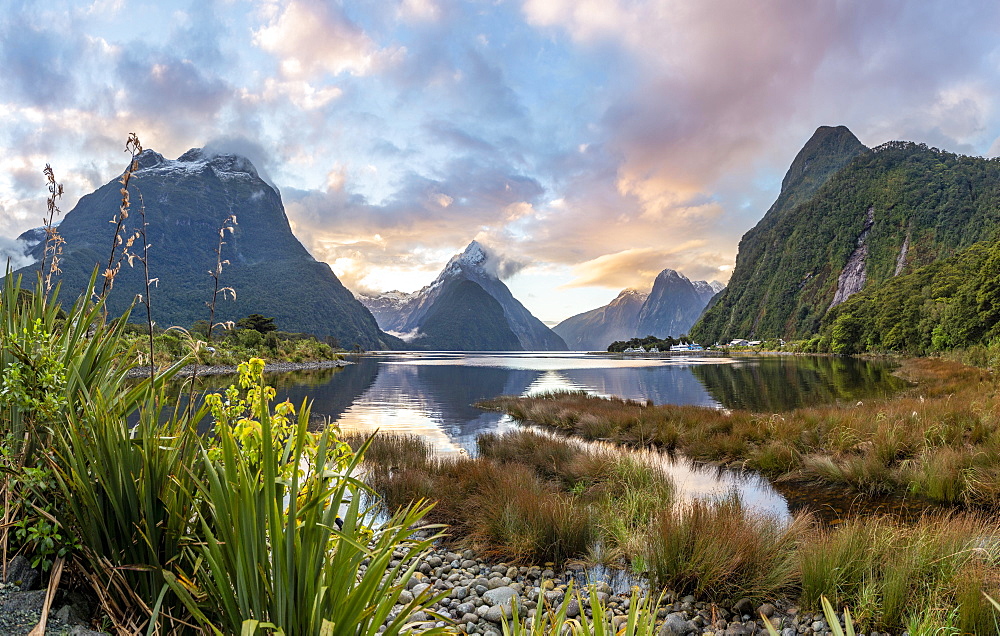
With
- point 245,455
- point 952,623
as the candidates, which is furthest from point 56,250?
point 952,623

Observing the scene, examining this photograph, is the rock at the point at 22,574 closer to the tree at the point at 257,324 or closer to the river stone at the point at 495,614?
the river stone at the point at 495,614

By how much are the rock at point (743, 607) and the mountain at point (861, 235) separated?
119 m

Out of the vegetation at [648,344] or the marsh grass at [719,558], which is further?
the vegetation at [648,344]

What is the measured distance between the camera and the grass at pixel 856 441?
809cm

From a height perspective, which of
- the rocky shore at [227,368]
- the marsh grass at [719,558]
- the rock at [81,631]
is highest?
the rock at [81,631]

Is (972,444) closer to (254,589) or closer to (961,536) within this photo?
(961,536)

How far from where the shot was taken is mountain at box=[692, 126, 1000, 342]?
381 feet

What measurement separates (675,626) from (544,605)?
47.7 inches

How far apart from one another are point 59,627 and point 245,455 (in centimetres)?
104

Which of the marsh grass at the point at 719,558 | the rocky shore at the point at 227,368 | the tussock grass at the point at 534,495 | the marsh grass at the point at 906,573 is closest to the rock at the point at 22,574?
the tussock grass at the point at 534,495

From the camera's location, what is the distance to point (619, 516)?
6.61 metres

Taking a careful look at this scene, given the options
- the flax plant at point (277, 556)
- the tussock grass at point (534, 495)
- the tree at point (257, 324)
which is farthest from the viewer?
the tree at point (257, 324)

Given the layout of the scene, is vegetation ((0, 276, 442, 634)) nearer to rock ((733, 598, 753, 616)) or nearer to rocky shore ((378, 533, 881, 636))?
rocky shore ((378, 533, 881, 636))

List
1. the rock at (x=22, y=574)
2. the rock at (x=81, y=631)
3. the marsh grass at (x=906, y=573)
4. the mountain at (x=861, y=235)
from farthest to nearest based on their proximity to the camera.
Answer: the mountain at (x=861, y=235)
the marsh grass at (x=906, y=573)
the rock at (x=22, y=574)
the rock at (x=81, y=631)
